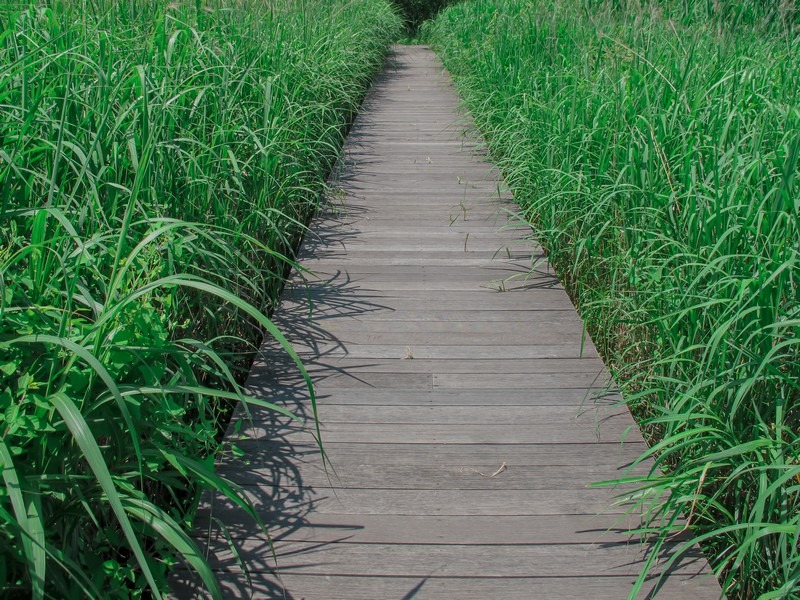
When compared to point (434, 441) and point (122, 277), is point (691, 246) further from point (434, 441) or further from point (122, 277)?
point (122, 277)

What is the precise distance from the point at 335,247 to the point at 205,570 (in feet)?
8.62

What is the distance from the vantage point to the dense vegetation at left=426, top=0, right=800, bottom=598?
184cm

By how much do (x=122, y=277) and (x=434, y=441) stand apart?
1.03 m

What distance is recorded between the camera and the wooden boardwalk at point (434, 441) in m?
1.79

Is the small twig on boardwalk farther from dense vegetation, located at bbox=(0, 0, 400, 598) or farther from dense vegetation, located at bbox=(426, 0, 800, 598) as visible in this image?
dense vegetation, located at bbox=(0, 0, 400, 598)

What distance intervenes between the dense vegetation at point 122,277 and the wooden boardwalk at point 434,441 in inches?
7.4

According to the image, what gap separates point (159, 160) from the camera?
254cm

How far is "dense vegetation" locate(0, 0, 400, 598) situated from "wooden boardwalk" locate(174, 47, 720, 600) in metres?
0.19

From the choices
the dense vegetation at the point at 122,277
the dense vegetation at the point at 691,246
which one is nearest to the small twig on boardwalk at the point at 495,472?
the dense vegetation at the point at 691,246

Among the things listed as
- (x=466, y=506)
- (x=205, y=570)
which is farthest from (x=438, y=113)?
(x=205, y=570)

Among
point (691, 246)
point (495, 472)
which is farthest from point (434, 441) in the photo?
point (691, 246)

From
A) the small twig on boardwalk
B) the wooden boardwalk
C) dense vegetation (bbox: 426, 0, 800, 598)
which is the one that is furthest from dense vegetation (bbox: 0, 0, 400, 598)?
dense vegetation (bbox: 426, 0, 800, 598)

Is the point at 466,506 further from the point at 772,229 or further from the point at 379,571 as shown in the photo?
the point at 772,229

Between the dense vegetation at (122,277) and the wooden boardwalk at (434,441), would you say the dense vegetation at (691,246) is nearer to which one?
the wooden boardwalk at (434,441)
